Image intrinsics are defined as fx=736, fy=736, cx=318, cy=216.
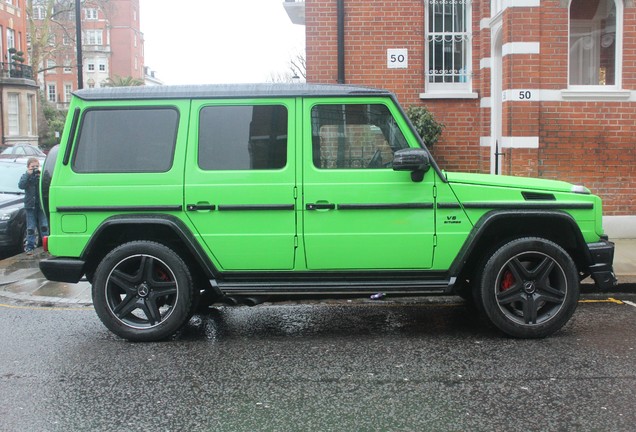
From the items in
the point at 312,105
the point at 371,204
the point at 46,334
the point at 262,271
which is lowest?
the point at 46,334

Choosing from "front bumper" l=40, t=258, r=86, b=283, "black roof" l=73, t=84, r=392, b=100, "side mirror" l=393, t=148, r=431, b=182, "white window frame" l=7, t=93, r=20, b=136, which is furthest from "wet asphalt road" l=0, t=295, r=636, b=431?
"white window frame" l=7, t=93, r=20, b=136

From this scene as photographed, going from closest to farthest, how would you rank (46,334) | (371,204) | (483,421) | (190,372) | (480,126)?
(483,421) → (190,372) → (371,204) → (46,334) → (480,126)

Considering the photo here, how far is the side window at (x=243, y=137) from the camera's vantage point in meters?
6.02

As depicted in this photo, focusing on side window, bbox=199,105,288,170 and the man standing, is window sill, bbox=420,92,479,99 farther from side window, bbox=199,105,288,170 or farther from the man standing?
side window, bbox=199,105,288,170

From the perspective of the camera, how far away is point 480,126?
12.8 m

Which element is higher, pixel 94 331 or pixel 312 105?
pixel 312 105

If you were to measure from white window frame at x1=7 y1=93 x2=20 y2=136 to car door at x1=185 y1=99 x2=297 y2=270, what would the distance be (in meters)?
51.9

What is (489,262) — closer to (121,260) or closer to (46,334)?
(121,260)

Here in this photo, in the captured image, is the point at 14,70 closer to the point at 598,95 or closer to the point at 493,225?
the point at 598,95

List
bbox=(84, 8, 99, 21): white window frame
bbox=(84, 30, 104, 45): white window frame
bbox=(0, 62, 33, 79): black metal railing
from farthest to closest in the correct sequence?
bbox=(84, 30, 104, 45): white window frame
bbox=(84, 8, 99, 21): white window frame
bbox=(0, 62, 33, 79): black metal railing

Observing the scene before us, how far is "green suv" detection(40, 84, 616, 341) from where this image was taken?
19.5 feet

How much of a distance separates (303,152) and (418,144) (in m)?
0.94

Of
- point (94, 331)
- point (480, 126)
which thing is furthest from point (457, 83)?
point (94, 331)

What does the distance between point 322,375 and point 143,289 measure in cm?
180
